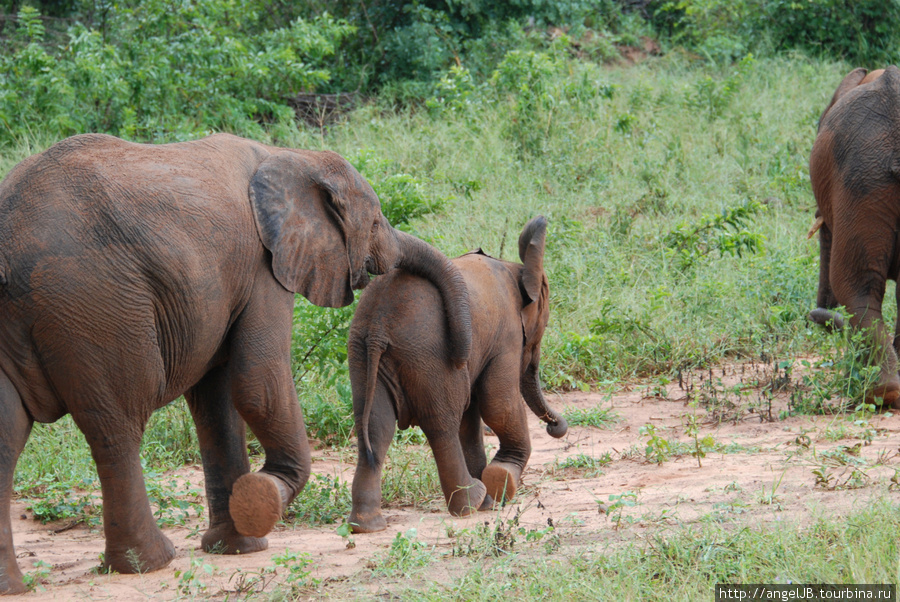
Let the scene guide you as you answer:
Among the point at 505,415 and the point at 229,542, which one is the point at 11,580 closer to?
the point at 229,542

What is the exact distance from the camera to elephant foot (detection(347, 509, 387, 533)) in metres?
4.44

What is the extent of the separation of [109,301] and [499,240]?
5.57 meters

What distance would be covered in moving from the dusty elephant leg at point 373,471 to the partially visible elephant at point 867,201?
2999 mm

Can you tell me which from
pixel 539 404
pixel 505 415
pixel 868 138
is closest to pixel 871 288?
pixel 868 138

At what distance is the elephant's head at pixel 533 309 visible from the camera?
509 centimetres

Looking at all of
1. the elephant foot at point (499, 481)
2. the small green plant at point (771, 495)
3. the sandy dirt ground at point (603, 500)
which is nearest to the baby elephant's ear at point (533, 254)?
the elephant foot at point (499, 481)

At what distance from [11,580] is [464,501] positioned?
77.6 inches

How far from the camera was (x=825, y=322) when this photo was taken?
6355mm

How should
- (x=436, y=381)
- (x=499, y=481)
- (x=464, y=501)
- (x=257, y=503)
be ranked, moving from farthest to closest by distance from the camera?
(x=499, y=481), (x=464, y=501), (x=436, y=381), (x=257, y=503)

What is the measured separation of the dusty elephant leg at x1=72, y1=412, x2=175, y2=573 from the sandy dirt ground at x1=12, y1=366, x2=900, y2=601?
0.07m

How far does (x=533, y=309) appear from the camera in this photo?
17.2 feet

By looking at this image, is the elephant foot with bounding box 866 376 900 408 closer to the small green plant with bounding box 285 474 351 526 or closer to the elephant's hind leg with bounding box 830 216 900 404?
the elephant's hind leg with bounding box 830 216 900 404

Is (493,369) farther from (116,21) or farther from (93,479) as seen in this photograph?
(116,21)

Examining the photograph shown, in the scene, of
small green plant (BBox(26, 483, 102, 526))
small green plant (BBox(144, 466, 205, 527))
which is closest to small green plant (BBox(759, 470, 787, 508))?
small green plant (BBox(144, 466, 205, 527))
